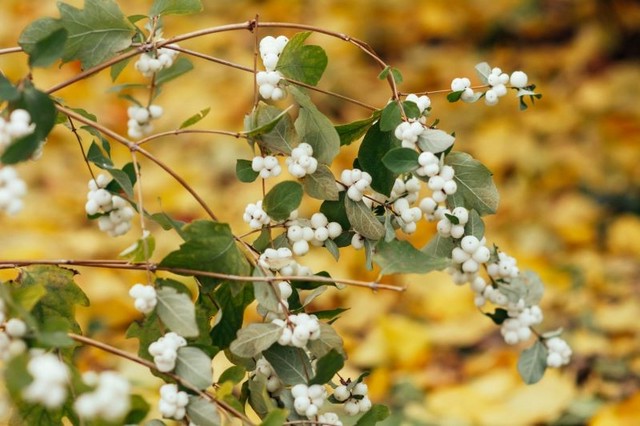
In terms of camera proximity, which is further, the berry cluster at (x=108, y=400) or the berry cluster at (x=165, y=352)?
the berry cluster at (x=165, y=352)

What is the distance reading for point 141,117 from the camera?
609 millimetres

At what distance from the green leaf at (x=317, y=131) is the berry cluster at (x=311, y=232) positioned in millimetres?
43

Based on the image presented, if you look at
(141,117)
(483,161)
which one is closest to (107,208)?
(141,117)

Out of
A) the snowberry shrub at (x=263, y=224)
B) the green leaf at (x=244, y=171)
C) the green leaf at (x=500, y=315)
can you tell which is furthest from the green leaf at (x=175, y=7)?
the green leaf at (x=500, y=315)

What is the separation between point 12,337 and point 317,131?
0.25 metres

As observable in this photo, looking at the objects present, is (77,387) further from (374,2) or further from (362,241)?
(374,2)

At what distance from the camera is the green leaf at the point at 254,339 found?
1.90 ft

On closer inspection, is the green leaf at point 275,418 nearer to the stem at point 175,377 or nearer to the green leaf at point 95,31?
the stem at point 175,377

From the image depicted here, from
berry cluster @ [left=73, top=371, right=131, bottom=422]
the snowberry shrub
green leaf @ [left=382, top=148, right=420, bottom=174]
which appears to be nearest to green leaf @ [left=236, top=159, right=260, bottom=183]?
the snowberry shrub

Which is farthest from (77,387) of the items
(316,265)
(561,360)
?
(316,265)

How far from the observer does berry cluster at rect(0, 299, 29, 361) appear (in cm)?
50

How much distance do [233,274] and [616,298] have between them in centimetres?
108

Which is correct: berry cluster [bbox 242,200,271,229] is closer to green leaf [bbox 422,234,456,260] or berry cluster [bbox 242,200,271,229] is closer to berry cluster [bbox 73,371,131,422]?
green leaf [bbox 422,234,456,260]

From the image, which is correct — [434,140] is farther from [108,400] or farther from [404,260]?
[108,400]
